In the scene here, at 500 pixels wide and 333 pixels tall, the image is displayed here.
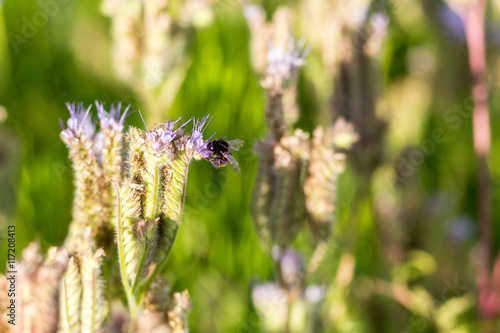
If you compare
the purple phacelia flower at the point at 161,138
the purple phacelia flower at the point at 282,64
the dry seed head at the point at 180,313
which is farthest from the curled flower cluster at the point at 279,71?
the dry seed head at the point at 180,313

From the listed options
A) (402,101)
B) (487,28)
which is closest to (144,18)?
(402,101)

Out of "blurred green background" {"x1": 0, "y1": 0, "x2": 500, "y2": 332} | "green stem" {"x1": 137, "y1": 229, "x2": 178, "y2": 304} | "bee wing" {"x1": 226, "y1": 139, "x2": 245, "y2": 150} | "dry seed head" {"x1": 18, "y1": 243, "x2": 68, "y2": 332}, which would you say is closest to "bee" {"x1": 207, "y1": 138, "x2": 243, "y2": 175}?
"bee wing" {"x1": 226, "y1": 139, "x2": 245, "y2": 150}

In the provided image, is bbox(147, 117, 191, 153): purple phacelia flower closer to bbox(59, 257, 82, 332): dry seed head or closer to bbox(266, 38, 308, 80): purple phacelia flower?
bbox(59, 257, 82, 332): dry seed head

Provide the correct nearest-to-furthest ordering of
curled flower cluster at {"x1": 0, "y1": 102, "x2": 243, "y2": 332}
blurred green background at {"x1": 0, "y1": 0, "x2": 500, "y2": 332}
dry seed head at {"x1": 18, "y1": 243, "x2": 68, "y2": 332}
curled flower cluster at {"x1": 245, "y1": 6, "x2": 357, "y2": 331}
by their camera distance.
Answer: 1. dry seed head at {"x1": 18, "y1": 243, "x2": 68, "y2": 332}
2. curled flower cluster at {"x1": 0, "y1": 102, "x2": 243, "y2": 332}
3. curled flower cluster at {"x1": 245, "y1": 6, "x2": 357, "y2": 331}
4. blurred green background at {"x1": 0, "y1": 0, "x2": 500, "y2": 332}

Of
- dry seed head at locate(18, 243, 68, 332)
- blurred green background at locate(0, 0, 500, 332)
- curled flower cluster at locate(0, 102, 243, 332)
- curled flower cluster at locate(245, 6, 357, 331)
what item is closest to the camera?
dry seed head at locate(18, 243, 68, 332)

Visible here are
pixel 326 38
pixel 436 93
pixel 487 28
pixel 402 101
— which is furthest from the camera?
pixel 487 28

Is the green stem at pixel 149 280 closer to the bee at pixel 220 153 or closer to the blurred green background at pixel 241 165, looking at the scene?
the bee at pixel 220 153

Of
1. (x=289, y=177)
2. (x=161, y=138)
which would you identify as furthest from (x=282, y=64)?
(x=161, y=138)

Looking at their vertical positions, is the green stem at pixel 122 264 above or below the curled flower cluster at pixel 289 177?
below

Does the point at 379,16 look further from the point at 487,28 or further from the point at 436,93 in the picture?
the point at 487,28
